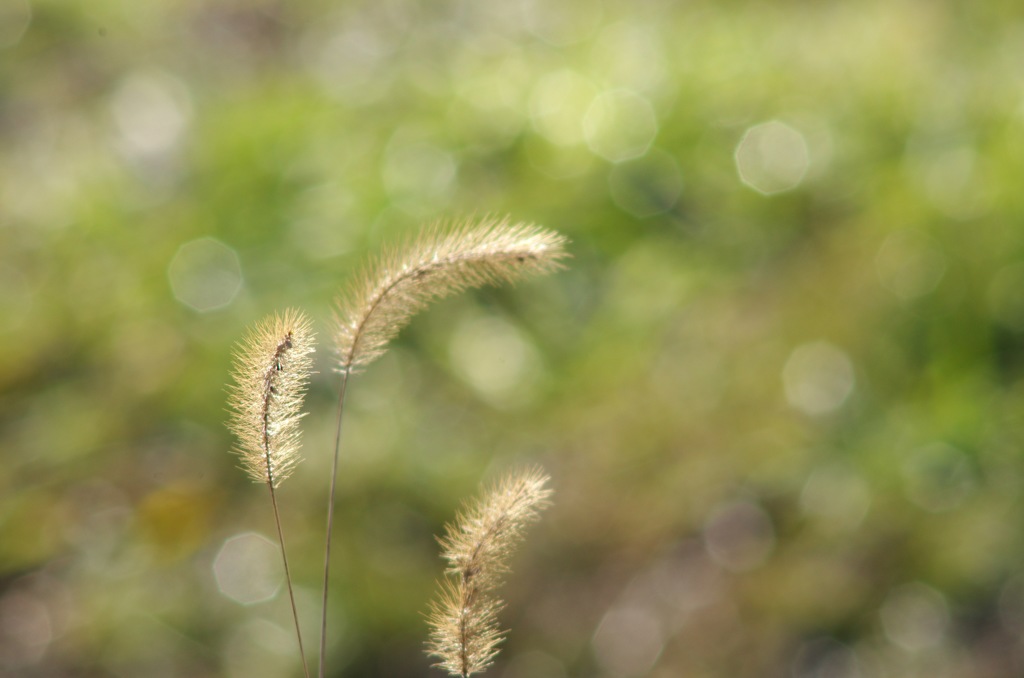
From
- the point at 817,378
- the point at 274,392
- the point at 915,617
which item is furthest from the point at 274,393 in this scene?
the point at 817,378

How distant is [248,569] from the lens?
9.43 feet

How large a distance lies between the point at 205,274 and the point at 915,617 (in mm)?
2757

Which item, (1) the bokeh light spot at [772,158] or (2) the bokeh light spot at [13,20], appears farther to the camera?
(2) the bokeh light spot at [13,20]

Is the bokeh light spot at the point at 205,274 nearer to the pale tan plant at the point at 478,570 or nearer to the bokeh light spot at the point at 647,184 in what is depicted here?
the bokeh light spot at the point at 647,184

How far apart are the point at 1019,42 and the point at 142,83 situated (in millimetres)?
4388

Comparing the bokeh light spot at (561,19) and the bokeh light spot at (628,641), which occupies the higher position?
the bokeh light spot at (561,19)

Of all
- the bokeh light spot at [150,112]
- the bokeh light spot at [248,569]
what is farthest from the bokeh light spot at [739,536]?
the bokeh light spot at [150,112]

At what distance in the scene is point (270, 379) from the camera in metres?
1.04

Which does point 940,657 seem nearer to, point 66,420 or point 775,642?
point 775,642

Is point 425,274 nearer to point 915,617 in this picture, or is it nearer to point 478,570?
point 478,570

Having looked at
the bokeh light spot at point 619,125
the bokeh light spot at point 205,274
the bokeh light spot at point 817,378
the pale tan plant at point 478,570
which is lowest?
the pale tan plant at point 478,570

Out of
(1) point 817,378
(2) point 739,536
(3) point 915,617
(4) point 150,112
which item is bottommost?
(3) point 915,617

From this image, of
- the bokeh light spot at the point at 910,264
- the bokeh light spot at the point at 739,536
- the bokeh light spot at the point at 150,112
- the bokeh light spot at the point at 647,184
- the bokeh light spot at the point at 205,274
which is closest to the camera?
the bokeh light spot at the point at 739,536

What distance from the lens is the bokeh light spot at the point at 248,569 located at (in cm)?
282
